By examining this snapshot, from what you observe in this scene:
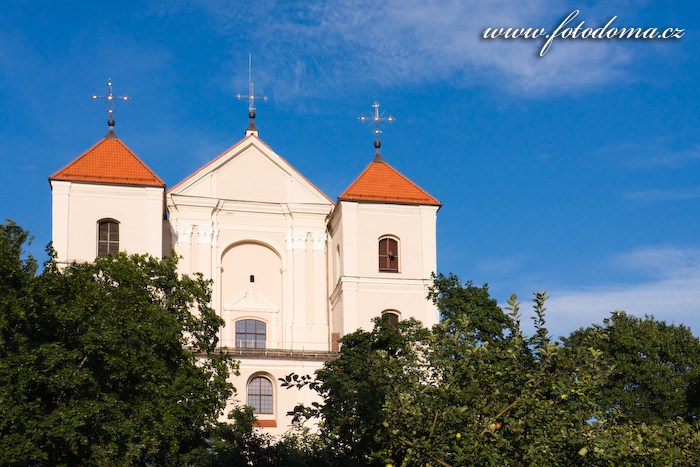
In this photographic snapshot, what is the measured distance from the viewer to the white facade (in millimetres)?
47281

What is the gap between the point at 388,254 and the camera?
50.0m

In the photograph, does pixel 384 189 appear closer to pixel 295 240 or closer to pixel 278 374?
pixel 295 240

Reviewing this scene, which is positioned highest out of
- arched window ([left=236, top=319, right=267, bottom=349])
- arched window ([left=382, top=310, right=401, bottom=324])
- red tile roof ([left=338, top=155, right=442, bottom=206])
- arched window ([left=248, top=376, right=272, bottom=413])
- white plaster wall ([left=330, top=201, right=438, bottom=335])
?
red tile roof ([left=338, top=155, right=442, bottom=206])

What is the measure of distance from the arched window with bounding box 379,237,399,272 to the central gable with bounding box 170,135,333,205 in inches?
137

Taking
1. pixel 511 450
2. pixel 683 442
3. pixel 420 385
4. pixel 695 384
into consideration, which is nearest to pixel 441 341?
pixel 420 385

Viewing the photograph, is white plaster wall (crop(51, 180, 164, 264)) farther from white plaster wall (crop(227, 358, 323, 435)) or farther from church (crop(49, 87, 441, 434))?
white plaster wall (crop(227, 358, 323, 435))

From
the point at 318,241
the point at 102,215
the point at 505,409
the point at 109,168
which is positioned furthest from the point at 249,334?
the point at 505,409

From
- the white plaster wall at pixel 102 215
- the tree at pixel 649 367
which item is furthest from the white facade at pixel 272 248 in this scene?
the tree at pixel 649 367

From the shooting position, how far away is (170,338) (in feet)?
117

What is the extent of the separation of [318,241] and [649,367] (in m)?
16.6

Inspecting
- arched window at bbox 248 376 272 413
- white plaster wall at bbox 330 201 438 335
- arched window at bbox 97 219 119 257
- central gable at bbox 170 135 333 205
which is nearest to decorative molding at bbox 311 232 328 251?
white plaster wall at bbox 330 201 438 335

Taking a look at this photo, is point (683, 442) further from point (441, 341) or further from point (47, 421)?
point (47, 421)

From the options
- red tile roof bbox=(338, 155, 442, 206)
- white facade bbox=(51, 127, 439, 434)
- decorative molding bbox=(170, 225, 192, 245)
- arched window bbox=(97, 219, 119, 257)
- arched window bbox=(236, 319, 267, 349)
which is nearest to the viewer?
arched window bbox=(97, 219, 119, 257)

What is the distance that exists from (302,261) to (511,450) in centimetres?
3630
